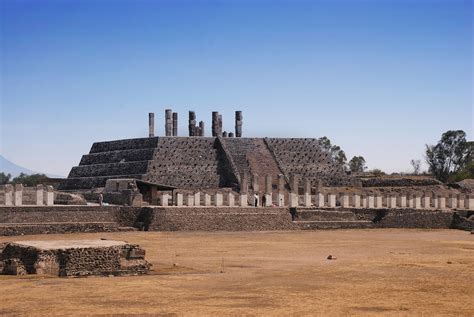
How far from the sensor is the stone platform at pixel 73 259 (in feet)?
75.2

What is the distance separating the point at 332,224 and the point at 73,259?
29202mm

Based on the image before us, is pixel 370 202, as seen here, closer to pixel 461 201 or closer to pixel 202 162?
pixel 461 201

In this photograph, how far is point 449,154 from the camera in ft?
335

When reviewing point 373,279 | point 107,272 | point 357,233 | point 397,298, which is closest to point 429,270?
point 373,279

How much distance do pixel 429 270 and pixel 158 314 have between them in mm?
11234

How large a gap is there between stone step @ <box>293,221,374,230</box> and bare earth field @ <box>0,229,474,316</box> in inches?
564

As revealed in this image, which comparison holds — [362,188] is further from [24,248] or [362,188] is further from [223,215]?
[24,248]

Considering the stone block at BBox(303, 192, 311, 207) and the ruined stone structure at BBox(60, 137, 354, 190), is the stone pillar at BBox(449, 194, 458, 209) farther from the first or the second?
the stone block at BBox(303, 192, 311, 207)

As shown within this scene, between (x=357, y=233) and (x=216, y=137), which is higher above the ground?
(x=216, y=137)

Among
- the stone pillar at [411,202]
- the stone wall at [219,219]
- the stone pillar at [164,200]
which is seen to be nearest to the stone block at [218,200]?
the stone wall at [219,219]

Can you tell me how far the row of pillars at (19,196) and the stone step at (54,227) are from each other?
3703 millimetres

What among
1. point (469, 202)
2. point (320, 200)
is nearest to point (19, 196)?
point (320, 200)

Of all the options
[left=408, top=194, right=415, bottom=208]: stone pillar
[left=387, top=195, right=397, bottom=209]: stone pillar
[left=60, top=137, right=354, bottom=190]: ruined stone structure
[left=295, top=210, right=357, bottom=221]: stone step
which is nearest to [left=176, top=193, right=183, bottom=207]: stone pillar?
[left=295, top=210, right=357, bottom=221]: stone step

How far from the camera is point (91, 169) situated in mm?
68562
